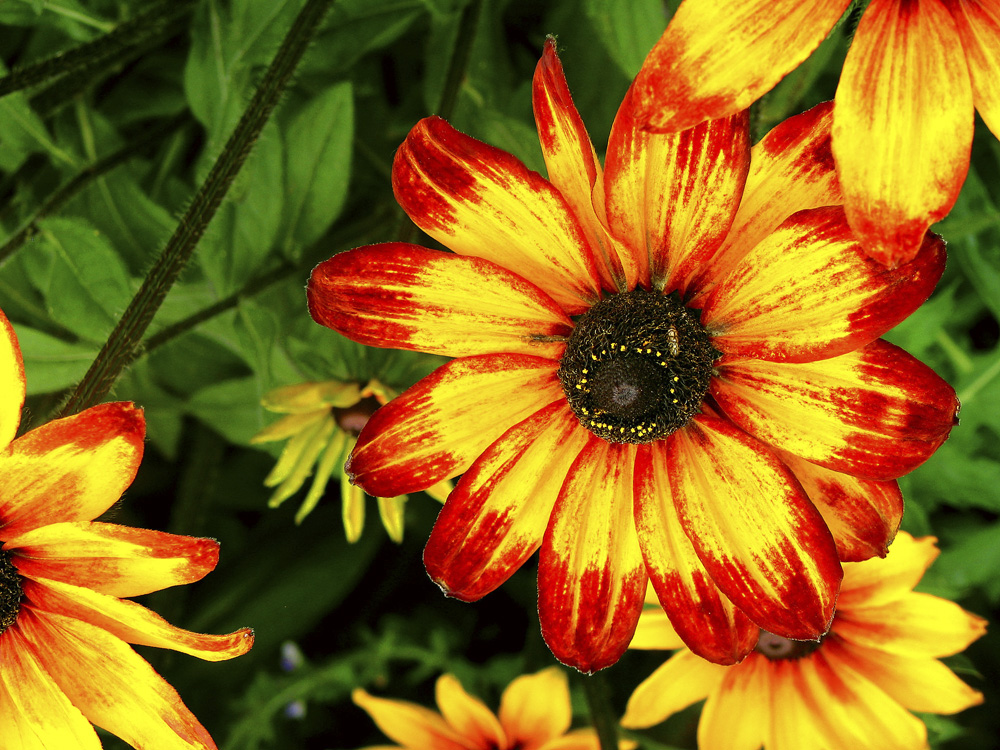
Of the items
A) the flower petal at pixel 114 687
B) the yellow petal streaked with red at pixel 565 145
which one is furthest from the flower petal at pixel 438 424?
the flower petal at pixel 114 687

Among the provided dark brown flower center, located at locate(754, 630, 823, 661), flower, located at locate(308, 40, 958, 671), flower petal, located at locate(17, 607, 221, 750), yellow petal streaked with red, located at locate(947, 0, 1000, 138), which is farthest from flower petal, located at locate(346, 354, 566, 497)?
dark brown flower center, located at locate(754, 630, 823, 661)

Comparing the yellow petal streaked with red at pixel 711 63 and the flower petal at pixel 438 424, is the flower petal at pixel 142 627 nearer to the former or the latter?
the flower petal at pixel 438 424

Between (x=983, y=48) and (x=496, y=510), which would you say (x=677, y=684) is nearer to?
(x=496, y=510)

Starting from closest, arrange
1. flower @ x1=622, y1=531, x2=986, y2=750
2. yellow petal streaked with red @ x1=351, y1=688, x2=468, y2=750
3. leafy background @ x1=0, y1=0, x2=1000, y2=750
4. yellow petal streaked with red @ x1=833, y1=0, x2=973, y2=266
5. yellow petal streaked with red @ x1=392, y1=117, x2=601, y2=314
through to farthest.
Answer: yellow petal streaked with red @ x1=833, y1=0, x2=973, y2=266
yellow petal streaked with red @ x1=392, y1=117, x2=601, y2=314
flower @ x1=622, y1=531, x2=986, y2=750
leafy background @ x1=0, y1=0, x2=1000, y2=750
yellow petal streaked with red @ x1=351, y1=688, x2=468, y2=750

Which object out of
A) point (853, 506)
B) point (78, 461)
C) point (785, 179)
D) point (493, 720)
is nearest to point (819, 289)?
point (785, 179)

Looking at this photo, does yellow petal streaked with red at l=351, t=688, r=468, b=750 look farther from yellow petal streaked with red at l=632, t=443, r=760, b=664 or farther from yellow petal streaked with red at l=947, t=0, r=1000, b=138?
yellow petal streaked with red at l=947, t=0, r=1000, b=138

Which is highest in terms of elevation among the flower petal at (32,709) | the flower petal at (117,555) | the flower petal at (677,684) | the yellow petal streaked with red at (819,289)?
the yellow petal streaked with red at (819,289)

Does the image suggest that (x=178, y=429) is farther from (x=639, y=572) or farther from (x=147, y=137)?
(x=639, y=572)

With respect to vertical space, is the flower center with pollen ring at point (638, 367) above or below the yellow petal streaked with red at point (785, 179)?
below
